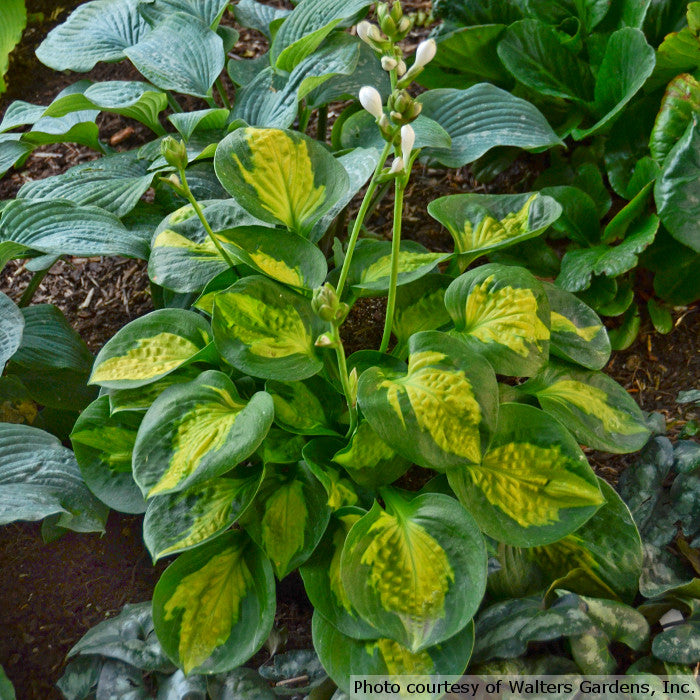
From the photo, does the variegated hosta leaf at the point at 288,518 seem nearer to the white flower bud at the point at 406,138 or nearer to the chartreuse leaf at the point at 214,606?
the chartreuse leaf at the point at 214,606

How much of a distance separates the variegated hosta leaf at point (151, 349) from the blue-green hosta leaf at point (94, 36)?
0.79 metres

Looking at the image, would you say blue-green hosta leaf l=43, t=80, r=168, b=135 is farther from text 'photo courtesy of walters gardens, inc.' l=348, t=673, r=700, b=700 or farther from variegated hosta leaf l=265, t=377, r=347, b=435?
text 'photo courtesy of walters gardens, inc.' l=348, t=673, r=700, b=700

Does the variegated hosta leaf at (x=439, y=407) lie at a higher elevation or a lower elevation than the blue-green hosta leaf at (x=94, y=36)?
lower

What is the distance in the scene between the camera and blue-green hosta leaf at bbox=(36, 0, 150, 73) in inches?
67.3

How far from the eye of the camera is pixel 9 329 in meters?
1.30

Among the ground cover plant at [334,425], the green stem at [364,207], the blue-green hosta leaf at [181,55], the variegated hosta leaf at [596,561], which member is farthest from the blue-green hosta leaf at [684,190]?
the blue-green hosta leaf at [181,55]

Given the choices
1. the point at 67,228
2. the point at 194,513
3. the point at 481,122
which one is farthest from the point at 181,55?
the point at 194,513

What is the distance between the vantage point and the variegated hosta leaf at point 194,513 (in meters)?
1.09

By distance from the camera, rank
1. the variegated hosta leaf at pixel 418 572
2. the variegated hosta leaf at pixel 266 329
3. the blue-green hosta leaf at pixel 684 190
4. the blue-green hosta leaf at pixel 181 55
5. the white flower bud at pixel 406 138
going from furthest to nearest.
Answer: the blue-green hosta leaf at pixel 181 55 < the blue-green hosta leaf at pixel 684 190 < the variegated hosta leaf at pixel 266 329 < the variegated hosta leaf at pixel 418 572 < the white flower bud at pixel 406 138

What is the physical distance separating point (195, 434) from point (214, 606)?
1.00 ft

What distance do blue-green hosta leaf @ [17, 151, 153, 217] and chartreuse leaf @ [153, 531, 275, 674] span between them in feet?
2.45

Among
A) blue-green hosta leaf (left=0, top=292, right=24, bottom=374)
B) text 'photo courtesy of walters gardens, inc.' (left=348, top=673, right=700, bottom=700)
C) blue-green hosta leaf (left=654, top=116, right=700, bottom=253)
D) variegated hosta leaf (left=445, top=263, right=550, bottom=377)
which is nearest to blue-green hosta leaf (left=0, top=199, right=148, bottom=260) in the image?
blue-green hosta leaf (left=0, top=292, right=24, bottom=374)

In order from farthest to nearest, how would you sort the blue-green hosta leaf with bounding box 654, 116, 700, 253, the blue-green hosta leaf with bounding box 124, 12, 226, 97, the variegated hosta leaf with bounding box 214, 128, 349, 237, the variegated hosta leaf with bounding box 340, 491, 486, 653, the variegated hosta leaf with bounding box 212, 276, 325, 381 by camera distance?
1. the blue-green hosta leaf with bounding box 124, 12, 226, 97
2. the blue-green hosta leaf with bounding box 654, 116, 700, 253
3. the variegated hosta leaf with bounding box 214, 128, 349, 237
4. the variegated hosta leaf with bounding box 212, 276, 325, 381
5. the variegated hosta leaf with bounding box 340, 491, 486, 653

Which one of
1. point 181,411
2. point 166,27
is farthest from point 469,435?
point 166,27
